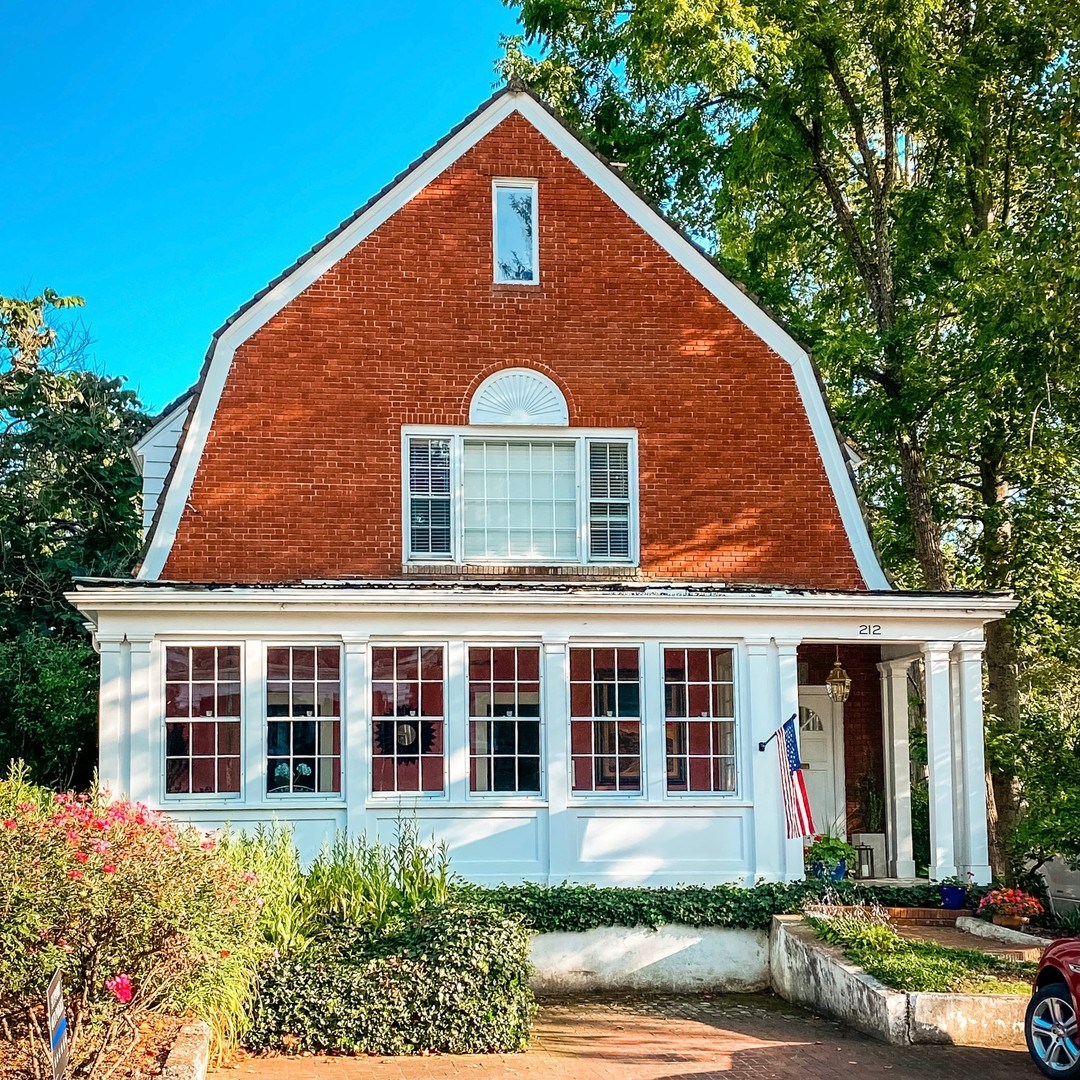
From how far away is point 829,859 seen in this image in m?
16.1

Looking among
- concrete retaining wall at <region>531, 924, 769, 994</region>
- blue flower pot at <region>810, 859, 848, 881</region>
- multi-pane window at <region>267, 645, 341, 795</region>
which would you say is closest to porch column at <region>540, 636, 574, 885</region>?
concrete retaining wall at <region>531, 924, 769, 994</region>

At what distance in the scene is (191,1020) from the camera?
34.3 ft

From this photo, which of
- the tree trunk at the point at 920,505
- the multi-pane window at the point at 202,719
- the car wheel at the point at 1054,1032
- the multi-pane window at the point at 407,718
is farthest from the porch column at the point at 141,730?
the tree trunk at the point at 920,505

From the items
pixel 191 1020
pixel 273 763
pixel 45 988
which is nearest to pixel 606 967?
pixel 273 763

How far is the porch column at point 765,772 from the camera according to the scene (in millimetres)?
15812

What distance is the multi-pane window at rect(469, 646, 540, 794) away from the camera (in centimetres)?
1599

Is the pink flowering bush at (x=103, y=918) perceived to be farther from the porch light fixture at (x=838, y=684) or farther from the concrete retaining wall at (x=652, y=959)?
the porch light fixture at (x=838, y=684)

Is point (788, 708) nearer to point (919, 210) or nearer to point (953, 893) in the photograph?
point (953, 893)

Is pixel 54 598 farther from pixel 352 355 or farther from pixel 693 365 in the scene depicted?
pixel 693 365

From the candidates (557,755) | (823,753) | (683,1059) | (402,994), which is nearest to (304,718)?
(557,755)

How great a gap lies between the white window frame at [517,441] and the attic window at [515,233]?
6.77 ft

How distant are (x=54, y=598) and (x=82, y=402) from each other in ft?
13.8

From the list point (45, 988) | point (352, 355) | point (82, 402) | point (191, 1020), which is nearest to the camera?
point (45, 988)

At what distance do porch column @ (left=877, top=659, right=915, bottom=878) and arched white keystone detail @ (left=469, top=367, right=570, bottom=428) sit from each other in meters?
5.82
